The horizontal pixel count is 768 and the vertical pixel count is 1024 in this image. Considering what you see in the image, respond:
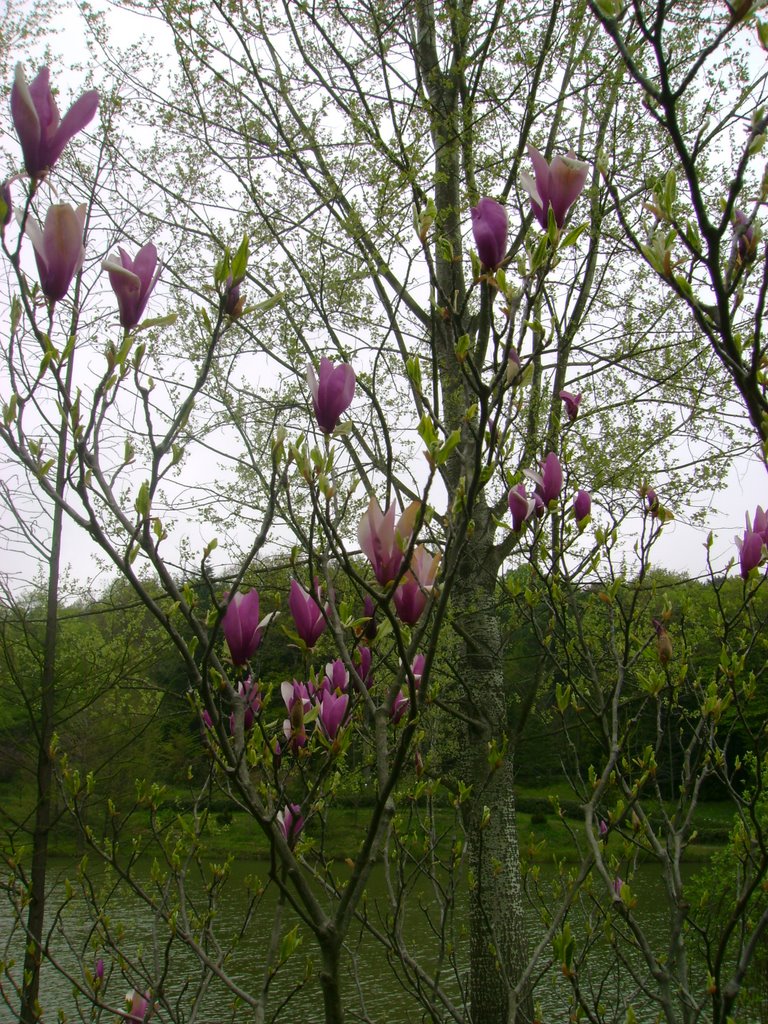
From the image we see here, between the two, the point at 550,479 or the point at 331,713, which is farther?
the point at 550,479

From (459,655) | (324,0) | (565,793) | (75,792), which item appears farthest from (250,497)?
(565,793)

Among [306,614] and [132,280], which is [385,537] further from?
[132,280]

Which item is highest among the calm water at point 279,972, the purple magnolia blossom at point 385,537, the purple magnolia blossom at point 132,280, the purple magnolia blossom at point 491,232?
the purple magnolia blossom at point 491,232

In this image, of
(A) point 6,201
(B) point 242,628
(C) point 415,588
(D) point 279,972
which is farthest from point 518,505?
(D) point 279,972

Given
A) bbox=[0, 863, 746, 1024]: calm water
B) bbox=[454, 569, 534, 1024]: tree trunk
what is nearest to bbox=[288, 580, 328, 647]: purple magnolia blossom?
bbox=[454, 569, 534, 1024]: tree trunk

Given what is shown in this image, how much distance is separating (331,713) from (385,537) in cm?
31

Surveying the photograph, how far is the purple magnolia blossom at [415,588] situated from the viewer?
3.38 feet

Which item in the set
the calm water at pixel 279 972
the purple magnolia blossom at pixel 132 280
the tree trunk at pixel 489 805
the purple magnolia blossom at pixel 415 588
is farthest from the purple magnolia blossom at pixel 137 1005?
the calm water at pixel 279 972

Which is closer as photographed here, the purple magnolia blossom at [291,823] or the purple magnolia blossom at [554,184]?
the purple magnolia blossom at [554,184]

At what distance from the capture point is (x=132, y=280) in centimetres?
96

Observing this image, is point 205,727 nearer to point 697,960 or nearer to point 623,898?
point 623,898

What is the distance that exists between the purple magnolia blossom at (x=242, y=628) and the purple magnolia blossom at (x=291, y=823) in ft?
0.96

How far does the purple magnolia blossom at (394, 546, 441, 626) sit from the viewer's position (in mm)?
1030

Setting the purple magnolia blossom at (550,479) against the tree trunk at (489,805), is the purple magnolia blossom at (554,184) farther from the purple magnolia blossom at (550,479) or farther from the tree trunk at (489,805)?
the tree trunk at (489,805)
